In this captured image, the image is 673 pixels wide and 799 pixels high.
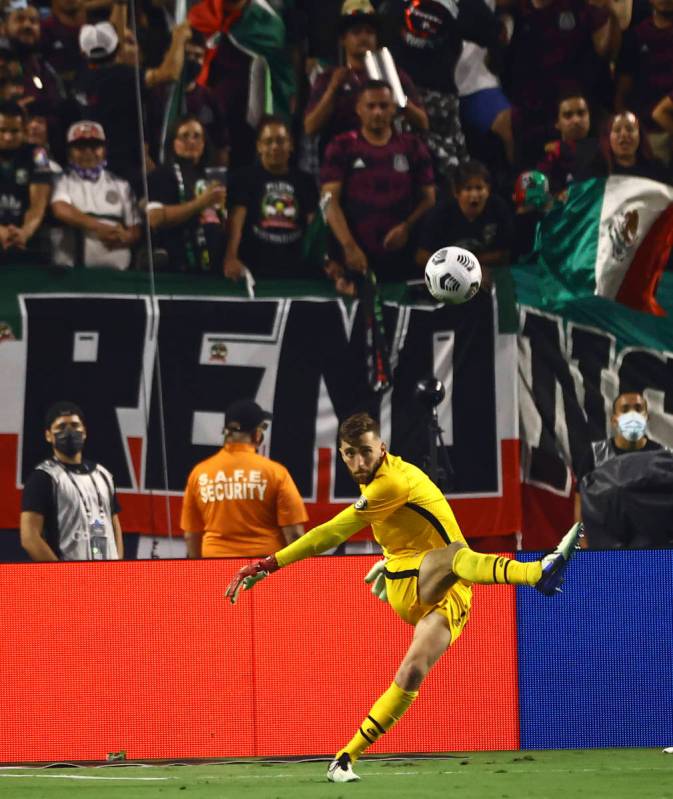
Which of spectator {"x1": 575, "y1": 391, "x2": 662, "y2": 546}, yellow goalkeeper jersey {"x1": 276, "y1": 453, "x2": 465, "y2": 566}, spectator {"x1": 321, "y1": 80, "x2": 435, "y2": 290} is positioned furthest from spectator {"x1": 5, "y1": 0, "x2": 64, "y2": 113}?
yellow goalkeeper jersey {"x1": 276, "y1": 453, "x2": 465, "y2": 566}

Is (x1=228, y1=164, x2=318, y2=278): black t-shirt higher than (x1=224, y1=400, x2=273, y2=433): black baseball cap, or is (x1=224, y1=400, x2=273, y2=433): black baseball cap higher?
(x1=228, y1=164, x2=318, y2=278): black t-shirt

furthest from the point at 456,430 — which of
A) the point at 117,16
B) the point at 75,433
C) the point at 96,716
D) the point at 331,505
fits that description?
the point at 117,16

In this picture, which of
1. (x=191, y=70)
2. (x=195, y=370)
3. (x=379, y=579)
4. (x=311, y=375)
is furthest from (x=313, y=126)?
(x=379, y=579)

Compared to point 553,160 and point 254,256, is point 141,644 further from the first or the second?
point 553,160

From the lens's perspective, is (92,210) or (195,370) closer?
(195,370)

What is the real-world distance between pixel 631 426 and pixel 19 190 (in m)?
5.21

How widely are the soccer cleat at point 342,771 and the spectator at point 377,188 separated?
5.32m

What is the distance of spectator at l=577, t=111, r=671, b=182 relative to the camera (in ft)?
41.5

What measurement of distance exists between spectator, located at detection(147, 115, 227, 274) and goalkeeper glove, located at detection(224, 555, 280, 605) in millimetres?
4656

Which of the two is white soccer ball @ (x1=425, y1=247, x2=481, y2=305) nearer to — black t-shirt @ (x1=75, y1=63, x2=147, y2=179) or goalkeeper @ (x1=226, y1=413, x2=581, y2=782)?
goalkeeper @ (x1=226, y1=413, x2=581, y2=782)

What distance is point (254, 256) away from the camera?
40.8 feet

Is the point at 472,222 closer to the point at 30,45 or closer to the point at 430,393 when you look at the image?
the point at 430,393

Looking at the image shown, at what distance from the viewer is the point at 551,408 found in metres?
12.0

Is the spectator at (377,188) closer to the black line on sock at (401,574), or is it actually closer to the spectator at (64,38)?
the spectator at (64,38)
